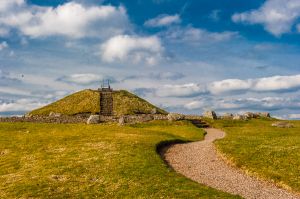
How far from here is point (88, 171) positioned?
129ft

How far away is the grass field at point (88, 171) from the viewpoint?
104 feet

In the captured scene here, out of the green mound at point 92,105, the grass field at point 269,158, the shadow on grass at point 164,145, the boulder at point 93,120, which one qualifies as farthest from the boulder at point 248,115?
the grass field at point 269,158

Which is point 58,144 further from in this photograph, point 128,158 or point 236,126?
point 236,126

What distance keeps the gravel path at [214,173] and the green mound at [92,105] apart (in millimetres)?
67558

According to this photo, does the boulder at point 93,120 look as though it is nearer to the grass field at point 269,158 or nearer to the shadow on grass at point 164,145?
the shadow on grass at point 164,145

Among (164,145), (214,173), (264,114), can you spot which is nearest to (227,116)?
(264,114)

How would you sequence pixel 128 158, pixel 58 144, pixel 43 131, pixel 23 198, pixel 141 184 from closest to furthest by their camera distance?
pixel 23 198 → pixel 141 184 → pixel 128 158 → pixel 58 144 → pixel 43 131

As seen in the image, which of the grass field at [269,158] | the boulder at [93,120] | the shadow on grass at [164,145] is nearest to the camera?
the grass field at [269,158]

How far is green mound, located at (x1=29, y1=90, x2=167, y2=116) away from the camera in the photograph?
394 feet

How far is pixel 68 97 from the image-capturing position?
135000mm

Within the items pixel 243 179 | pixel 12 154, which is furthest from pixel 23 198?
pixel 12 154

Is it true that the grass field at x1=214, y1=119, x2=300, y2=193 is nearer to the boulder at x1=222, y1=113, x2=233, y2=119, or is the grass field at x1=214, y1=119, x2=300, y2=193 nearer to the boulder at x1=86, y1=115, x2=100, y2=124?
the boulder at x1=86, y1=115, x2=100, y2=124

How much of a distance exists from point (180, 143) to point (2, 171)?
26.6 meters

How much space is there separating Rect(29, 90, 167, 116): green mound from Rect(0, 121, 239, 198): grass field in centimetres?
5458
